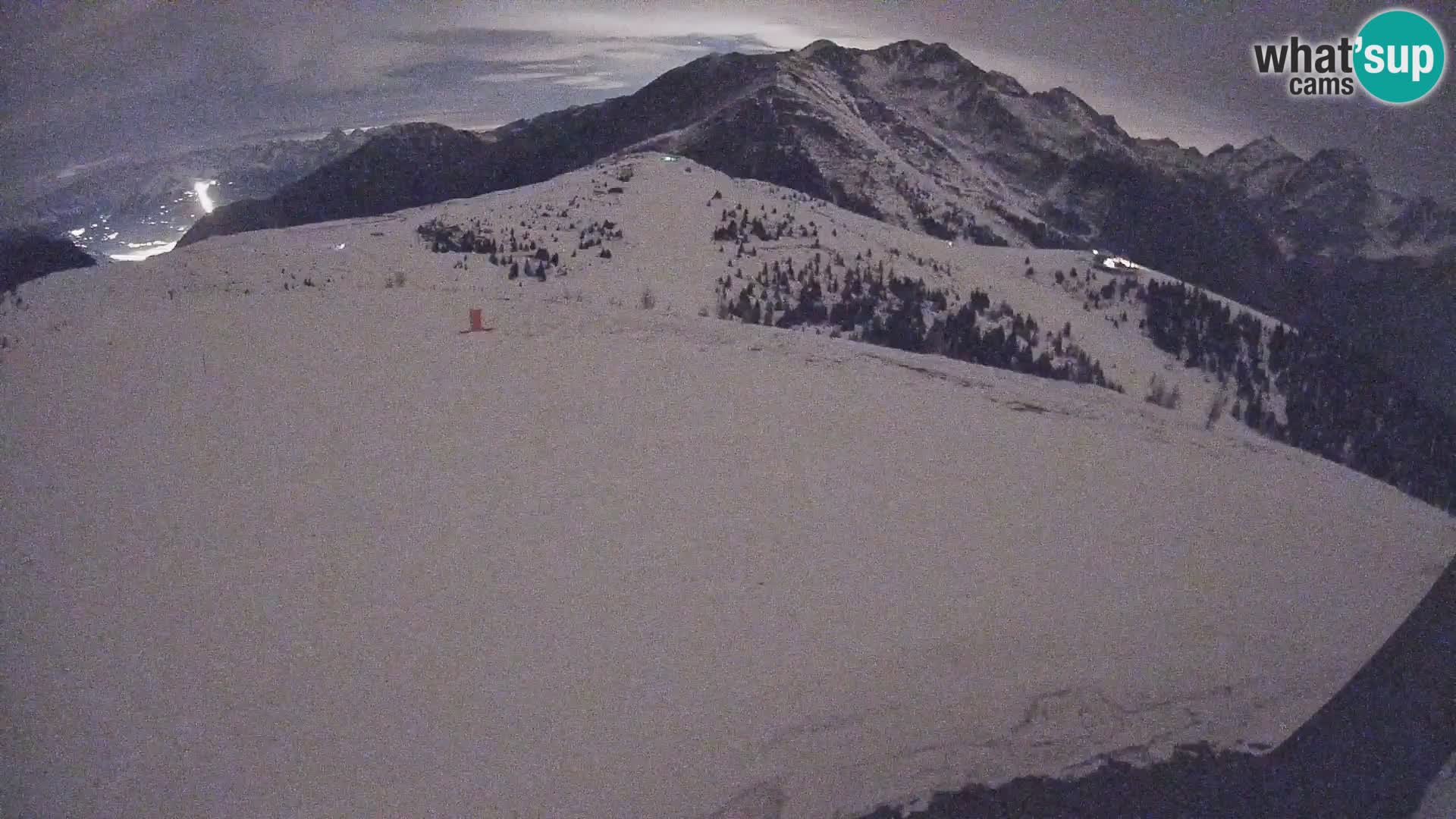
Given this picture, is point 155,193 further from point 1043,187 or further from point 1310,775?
point 1043,187

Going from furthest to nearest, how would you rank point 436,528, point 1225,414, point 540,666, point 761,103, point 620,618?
point 761,103 < point 1225,414 < point 436,528 < point 620,618 < point 540,666

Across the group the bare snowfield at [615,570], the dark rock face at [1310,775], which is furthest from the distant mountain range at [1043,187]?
the dark rock face at [1310,775]

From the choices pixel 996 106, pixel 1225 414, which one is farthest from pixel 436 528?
pixel 996 106

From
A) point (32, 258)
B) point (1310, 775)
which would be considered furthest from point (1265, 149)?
point (32, 258)

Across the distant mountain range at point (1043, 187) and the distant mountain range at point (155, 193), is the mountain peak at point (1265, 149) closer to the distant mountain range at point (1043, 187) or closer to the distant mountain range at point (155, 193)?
the distant mountain range at point (1043, 187)

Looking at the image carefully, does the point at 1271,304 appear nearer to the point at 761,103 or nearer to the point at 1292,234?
the point at 1292,234
